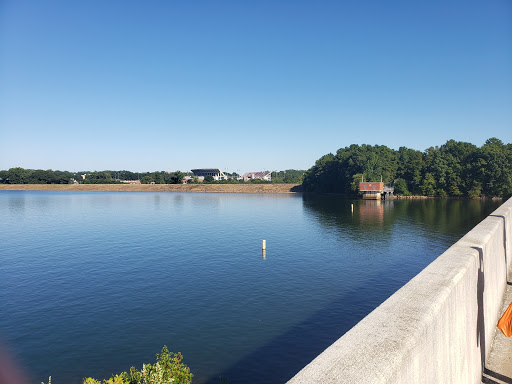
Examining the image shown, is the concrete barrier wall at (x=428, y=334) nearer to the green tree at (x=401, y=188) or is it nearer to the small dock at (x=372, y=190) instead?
the small dock at (x=372, y=190)

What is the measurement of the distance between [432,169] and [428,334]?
Result: 141540 mm

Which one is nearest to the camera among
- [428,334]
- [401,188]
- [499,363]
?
[428,334]

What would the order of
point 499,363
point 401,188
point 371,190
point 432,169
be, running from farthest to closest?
point 401,188, point 432,169, point 371,190, point 499,363

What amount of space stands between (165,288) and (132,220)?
4712 cm

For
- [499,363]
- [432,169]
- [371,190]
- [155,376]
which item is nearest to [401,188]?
[432,169]

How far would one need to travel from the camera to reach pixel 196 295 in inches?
978

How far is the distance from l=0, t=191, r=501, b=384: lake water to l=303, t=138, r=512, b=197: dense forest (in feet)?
264

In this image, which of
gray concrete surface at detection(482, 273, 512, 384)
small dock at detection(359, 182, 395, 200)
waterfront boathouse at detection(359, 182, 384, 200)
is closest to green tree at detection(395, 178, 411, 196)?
small dock at detection(359, 182, 395, 200)

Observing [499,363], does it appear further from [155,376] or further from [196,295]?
[196,295]

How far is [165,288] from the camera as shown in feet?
86.9

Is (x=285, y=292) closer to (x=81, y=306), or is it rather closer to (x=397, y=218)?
(x=81, y=306)

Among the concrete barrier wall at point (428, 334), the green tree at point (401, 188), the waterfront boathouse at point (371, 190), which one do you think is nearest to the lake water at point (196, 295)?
the concrete barrier wall at point (428, 334)

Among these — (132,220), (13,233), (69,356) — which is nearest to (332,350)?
(69,356)

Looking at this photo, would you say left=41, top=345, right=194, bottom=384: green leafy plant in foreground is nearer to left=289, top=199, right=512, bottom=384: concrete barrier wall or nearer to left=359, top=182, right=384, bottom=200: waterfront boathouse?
left=289, top=199, right=512, bottom=384: concrete barrier wall
